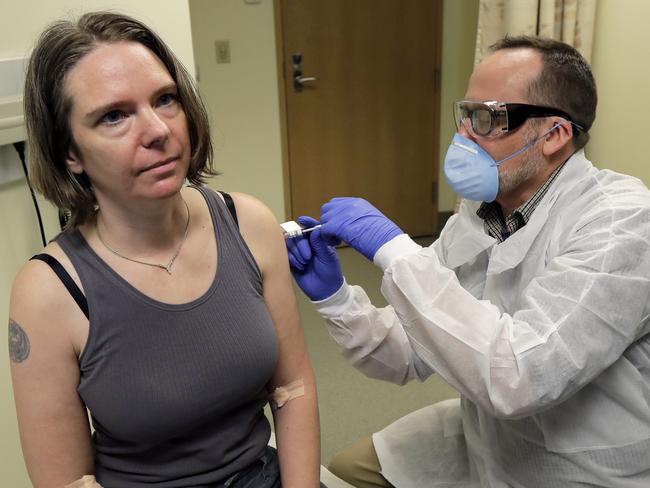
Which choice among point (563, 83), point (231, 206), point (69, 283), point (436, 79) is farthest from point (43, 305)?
point (436, 79)

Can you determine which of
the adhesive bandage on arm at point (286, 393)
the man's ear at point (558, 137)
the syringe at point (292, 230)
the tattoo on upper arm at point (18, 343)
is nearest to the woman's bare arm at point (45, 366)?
the tattoo on upper arm at point (18, 343)

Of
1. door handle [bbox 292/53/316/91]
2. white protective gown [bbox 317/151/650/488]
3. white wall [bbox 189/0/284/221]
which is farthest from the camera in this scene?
door handle [bbox 292/53/316/91]

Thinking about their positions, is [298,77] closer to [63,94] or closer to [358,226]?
[358,226]

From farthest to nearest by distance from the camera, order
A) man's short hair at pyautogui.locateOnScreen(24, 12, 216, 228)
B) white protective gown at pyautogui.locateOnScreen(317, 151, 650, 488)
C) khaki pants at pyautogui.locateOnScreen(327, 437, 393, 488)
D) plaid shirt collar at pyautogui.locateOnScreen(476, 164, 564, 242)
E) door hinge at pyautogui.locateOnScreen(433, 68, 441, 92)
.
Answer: door hinge at pyautogui.locateOnScreen(433, 68, 441, 92)
khaki pants at pyautogui.locateOnScreen(327, 437, 393, 488)
plaid shirt collar at pyautogui.locateOnScreen(476, 164, 564, 242)
white protective gown at pyautogui.locateOnScreen(317, 151, 650, 488)
man's short hair at pyautogui.locateOnScreen(24, 12, 216, 228)

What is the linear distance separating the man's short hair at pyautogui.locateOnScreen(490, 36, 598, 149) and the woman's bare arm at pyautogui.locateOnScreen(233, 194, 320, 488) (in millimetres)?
654

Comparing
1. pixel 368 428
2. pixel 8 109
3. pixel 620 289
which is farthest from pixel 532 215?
pixel 368 428

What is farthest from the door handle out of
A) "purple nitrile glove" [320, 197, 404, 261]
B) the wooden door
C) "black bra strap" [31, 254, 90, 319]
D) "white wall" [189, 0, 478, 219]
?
"black bra strap" [31, 254, 90, 319]

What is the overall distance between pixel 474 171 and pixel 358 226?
317 mm

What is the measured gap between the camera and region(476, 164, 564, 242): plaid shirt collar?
133cm

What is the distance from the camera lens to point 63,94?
0.90m

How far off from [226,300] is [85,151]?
320 millimetres

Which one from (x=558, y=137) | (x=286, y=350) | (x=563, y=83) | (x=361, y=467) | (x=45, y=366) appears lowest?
(x=361, y=467)

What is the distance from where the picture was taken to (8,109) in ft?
3.91

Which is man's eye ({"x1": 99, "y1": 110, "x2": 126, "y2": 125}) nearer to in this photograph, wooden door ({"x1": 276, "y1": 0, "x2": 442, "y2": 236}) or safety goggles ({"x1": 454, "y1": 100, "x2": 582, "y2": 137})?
safety goggles ({"x1": 454, "y1": 100, "x2": 582, "y2": 137})
